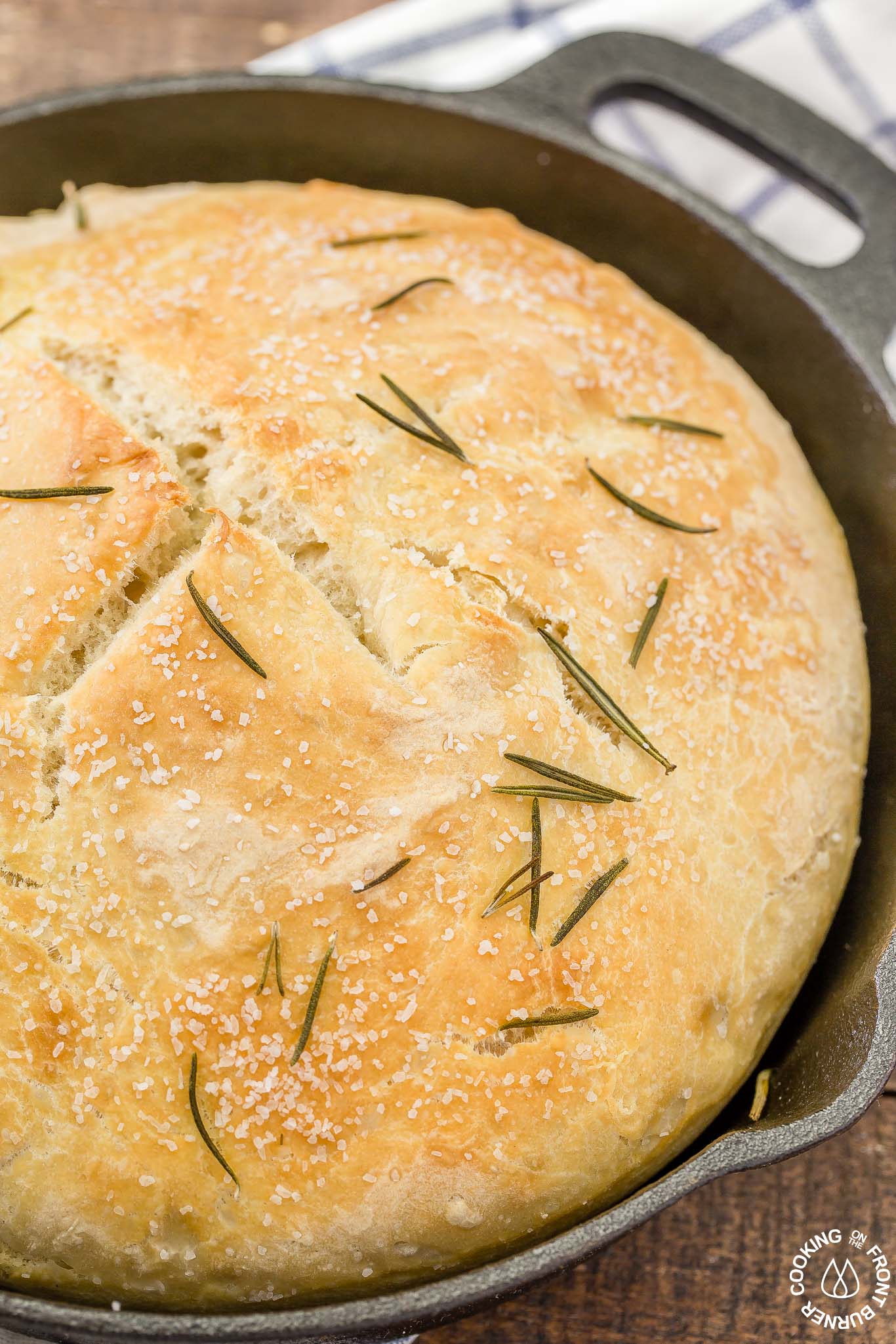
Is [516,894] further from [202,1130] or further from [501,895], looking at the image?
[202,1130]

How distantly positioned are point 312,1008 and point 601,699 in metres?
0.61

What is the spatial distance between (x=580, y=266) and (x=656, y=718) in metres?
0.94

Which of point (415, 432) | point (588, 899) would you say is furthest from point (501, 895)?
point (415, 432)

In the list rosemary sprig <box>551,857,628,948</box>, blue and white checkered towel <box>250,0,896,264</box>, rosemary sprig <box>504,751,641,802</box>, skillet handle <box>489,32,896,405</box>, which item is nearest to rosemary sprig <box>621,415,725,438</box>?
skillet handle <box>489,32,896,405</box>

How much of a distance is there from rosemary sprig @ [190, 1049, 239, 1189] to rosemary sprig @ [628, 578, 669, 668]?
2.82 ft

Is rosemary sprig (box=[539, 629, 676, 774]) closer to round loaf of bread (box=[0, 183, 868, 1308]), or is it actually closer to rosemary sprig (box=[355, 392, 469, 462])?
round loaf of bread (box=[0, 183, 868, 1308])

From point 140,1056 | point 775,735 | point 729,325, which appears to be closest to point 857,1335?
point 775,735

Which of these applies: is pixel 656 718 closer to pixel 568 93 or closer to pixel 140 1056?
pixel 140 1056

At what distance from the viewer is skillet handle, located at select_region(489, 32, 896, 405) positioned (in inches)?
88.0

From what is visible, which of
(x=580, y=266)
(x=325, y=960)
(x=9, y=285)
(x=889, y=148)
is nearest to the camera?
(x=325, y=960)

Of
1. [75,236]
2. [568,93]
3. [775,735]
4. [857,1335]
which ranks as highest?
[568,93]

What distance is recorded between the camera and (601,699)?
5.52 ft

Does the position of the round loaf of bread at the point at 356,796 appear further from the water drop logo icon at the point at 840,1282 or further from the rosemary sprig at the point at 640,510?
the water drop logo icon at the point at 840,1282

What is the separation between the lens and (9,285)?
194cm
